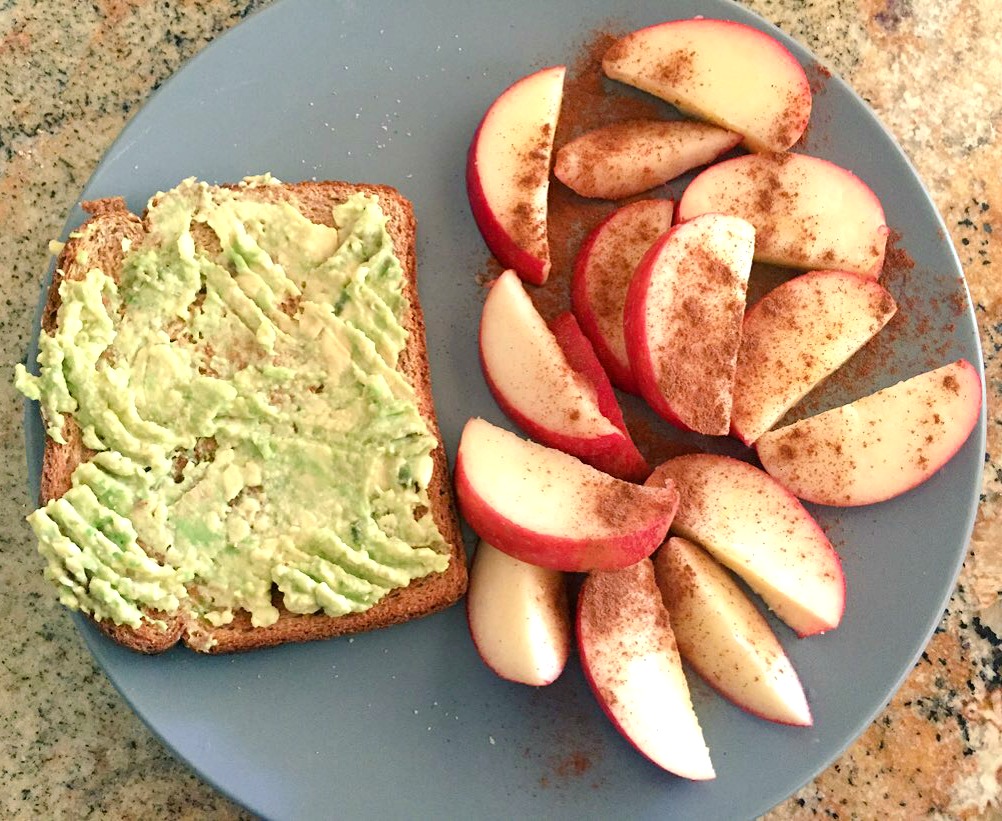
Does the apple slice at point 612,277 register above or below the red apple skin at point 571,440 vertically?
above

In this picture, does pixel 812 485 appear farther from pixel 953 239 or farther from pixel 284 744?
pixel 284 744

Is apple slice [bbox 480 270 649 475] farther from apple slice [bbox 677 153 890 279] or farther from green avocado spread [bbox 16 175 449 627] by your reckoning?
apple slice [bbox 677 153 890 279]

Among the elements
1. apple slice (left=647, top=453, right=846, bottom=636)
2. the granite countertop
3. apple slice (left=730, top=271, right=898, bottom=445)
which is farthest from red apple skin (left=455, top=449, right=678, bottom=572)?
the granite countertop

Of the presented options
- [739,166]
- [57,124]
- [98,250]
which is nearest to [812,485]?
[739,166]

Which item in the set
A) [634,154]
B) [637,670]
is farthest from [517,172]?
[637,670]

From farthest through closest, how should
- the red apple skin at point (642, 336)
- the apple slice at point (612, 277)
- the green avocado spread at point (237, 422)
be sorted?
the apple slice at point (612, 277)
the red apple skin at point (642, 336)
the green avocado spread at point (237, 422)

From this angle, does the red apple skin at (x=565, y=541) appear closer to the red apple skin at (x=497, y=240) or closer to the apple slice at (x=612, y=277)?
the apple slice at (x=612, y=277)

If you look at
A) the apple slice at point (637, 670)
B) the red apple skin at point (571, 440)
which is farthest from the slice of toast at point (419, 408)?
the apple slice at point (637, 670)
